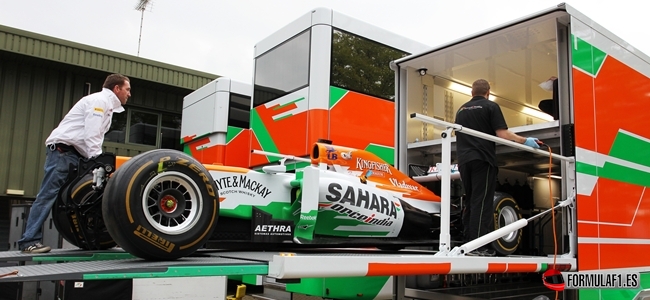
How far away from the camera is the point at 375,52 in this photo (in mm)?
7969

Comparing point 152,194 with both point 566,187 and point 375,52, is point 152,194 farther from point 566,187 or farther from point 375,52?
point 375,52

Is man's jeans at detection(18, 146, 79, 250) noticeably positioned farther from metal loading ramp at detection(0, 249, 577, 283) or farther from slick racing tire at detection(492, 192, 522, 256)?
slick racing tire at detection(492, 192, 522, 256)

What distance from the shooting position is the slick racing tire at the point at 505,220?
15.6 ft

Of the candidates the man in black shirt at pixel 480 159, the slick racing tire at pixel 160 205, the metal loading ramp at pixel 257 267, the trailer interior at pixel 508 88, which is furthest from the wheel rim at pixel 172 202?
the trailer interior at pixel 508 88

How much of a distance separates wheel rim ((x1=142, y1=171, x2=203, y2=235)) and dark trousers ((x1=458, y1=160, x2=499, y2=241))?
2.30m

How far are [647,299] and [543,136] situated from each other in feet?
6.16

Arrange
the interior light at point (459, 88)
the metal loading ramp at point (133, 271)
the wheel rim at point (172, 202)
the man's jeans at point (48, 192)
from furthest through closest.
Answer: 1. the interior light at point (459, 88)
2. the man's jeans at point (48, 192)
3. the wheel rim at point (172, 202)
4. the metal loading ramp at point (133, 271)

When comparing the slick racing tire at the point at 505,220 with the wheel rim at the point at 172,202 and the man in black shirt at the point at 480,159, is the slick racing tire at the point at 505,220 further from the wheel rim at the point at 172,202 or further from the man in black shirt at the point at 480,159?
the wheel rim at the point at 172,202

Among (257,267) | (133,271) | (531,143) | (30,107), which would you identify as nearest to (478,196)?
(531,143)

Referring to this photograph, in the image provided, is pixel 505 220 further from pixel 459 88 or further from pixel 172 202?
pixel 172 202

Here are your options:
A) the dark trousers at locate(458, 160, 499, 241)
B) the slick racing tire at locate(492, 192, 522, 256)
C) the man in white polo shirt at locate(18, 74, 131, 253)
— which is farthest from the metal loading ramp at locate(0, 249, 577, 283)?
the slick racing tire at locate(492, 192, 522, 256)

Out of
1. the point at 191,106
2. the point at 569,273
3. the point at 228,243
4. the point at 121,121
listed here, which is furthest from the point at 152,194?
the point at 121,121

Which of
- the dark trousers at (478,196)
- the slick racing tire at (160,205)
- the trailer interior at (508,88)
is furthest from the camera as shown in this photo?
the trailer interior at (508,88)

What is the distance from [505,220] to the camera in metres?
5.11
